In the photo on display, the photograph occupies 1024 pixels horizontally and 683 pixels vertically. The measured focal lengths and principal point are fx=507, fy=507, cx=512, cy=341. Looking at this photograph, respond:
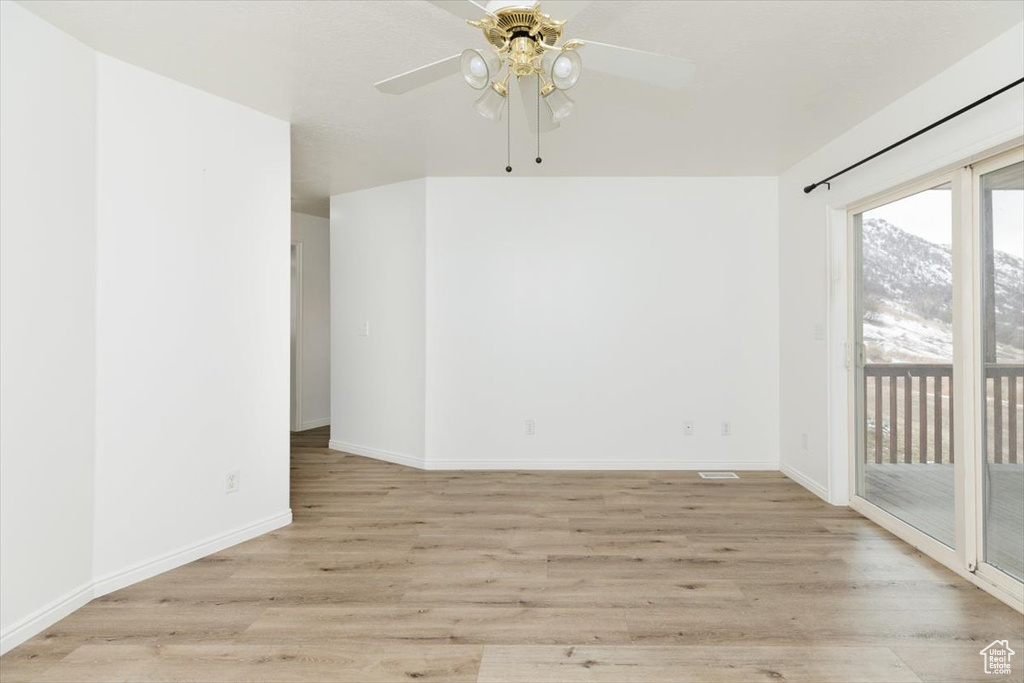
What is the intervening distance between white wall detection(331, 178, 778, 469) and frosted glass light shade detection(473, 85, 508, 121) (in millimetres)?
2642

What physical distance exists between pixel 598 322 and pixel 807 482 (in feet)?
6.46

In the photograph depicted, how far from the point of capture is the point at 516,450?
4328 millimetres

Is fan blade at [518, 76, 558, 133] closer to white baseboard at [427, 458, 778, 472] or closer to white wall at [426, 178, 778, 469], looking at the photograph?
white wall at [426, 178, 778, 469]

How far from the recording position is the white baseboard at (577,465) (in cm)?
426

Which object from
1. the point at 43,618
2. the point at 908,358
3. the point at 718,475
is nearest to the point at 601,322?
the point at 718,475

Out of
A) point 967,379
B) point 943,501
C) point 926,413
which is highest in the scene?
point 967,379

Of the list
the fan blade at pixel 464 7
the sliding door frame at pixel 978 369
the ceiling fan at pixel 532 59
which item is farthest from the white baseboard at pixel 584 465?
the fan blade at pixel 464 7

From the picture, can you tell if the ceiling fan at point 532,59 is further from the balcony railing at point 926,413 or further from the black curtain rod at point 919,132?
the balcony railing at point 926,413

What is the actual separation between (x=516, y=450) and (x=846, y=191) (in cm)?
302

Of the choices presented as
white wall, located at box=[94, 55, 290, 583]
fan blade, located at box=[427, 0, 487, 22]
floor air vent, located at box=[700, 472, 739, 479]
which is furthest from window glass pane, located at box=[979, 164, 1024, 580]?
white wall, located at box=[94, 55, 290, 583]

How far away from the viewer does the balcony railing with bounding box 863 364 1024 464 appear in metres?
2.23

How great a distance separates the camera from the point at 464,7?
139cm

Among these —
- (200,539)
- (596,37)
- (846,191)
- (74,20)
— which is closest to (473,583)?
(200,539)

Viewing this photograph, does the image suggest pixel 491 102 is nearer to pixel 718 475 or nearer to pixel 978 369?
pixel 978 369
